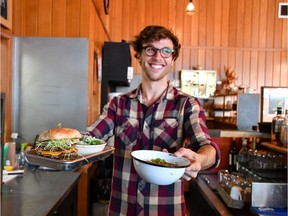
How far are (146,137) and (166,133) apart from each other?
0.32 feet

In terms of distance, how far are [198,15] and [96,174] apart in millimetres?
4795

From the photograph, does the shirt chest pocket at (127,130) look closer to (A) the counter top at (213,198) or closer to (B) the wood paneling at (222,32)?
(A) the counter top at (213,198)

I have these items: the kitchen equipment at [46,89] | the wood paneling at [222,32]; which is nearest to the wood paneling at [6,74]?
the kitchen equipment at [46,89]

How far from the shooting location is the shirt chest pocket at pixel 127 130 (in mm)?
1387

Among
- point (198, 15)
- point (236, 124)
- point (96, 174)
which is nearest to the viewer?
point (96, 174)

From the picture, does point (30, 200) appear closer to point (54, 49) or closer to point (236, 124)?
point (54, 49)

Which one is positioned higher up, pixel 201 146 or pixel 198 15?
pixel 198 15

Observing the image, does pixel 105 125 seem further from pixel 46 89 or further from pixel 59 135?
pixel 46 89

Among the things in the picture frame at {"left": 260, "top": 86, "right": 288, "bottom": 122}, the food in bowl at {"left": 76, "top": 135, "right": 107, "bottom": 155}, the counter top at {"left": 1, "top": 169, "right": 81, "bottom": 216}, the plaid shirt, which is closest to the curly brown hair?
the plaid shirt

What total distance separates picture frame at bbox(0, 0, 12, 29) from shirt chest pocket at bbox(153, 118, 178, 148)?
1651mm

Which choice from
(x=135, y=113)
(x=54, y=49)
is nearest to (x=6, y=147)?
(x=54, y=49)

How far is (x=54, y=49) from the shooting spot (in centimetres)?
253

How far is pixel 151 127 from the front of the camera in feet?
4.48

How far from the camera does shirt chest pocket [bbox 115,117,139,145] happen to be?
4.55 ft
